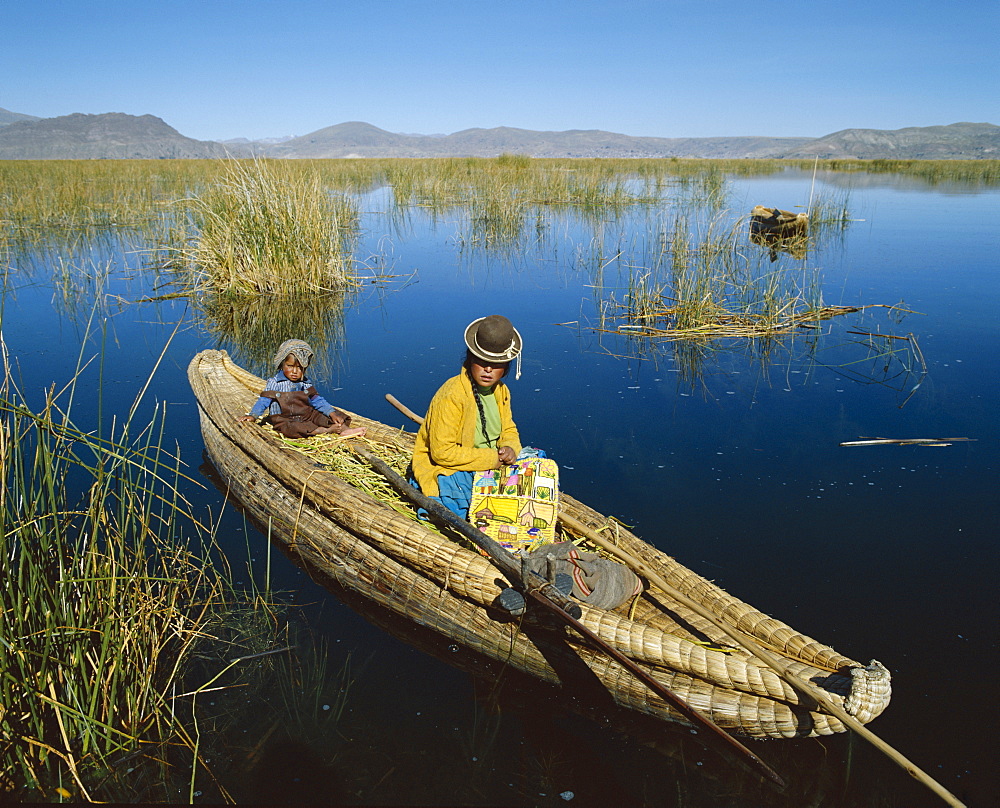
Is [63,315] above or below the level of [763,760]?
above

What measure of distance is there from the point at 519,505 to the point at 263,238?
6.82 metres

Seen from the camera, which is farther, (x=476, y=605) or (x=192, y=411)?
(x=192, y=411)

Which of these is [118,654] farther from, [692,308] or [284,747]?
[692,308]

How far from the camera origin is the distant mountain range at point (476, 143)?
303 feet

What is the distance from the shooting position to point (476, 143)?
155 metres

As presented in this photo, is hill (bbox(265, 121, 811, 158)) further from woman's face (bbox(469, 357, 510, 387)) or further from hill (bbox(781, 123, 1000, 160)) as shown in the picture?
woman's face (bbox(469, 357, 510, 387))

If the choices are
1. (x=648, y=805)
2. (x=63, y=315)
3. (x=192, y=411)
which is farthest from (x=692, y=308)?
(x=63, y=315)

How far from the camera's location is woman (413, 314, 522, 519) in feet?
9.17

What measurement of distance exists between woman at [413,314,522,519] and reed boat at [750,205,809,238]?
412 inches

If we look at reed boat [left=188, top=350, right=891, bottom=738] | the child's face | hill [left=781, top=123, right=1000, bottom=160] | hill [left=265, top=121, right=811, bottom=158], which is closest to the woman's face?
reed boat [left=188, top=350, right=891, bottom=738]

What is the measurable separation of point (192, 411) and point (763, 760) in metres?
4.75

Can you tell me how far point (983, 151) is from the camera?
8744cm

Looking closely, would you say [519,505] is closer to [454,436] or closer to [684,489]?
[454,436]

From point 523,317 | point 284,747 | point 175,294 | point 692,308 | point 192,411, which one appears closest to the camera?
point 284,747
